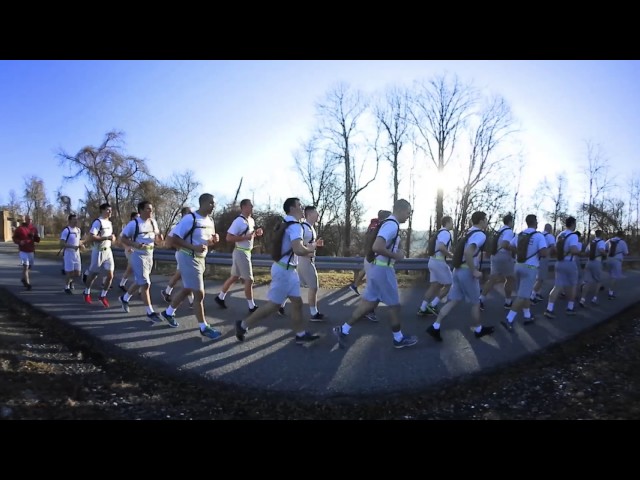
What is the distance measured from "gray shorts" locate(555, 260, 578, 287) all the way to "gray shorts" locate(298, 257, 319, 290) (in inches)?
212

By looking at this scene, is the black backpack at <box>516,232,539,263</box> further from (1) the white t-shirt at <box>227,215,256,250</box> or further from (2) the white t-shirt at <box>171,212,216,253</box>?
(2) the white t-shirt at <box>171,212,216,253</box>

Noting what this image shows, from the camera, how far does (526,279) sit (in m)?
7.21

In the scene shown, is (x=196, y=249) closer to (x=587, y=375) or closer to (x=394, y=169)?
(x=587, y=375)

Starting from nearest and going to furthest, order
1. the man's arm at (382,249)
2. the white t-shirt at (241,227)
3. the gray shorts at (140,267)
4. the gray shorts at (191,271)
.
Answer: the man's arm at (382,249) < the gray shorts at (191,271) < the gray shorts at (140,267) < the white t-shirt at (241,227)

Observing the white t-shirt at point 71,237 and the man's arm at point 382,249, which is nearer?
the man's arm at point 382,249

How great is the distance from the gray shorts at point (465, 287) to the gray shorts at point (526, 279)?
146cm

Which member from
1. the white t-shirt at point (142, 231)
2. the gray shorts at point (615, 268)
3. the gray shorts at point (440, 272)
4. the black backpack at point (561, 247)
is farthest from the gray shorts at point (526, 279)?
the white t-shirt at point (142, 231)

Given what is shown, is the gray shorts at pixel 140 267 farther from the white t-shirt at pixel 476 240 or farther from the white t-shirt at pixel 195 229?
the white t-shirt at pixel 476 240

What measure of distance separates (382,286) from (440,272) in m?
2.54

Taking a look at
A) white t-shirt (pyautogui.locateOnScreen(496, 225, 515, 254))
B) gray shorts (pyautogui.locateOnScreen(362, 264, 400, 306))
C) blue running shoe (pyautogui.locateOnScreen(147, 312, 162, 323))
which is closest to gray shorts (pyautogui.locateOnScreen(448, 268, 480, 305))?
gray shorts (pyautogui.locateOnScreen(362, 264, 400, 306))

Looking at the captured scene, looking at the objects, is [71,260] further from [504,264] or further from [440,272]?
[504,264]

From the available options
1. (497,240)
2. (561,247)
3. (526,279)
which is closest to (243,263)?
(526,279)

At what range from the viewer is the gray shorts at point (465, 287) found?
245 inches

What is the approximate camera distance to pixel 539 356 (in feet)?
18.3
